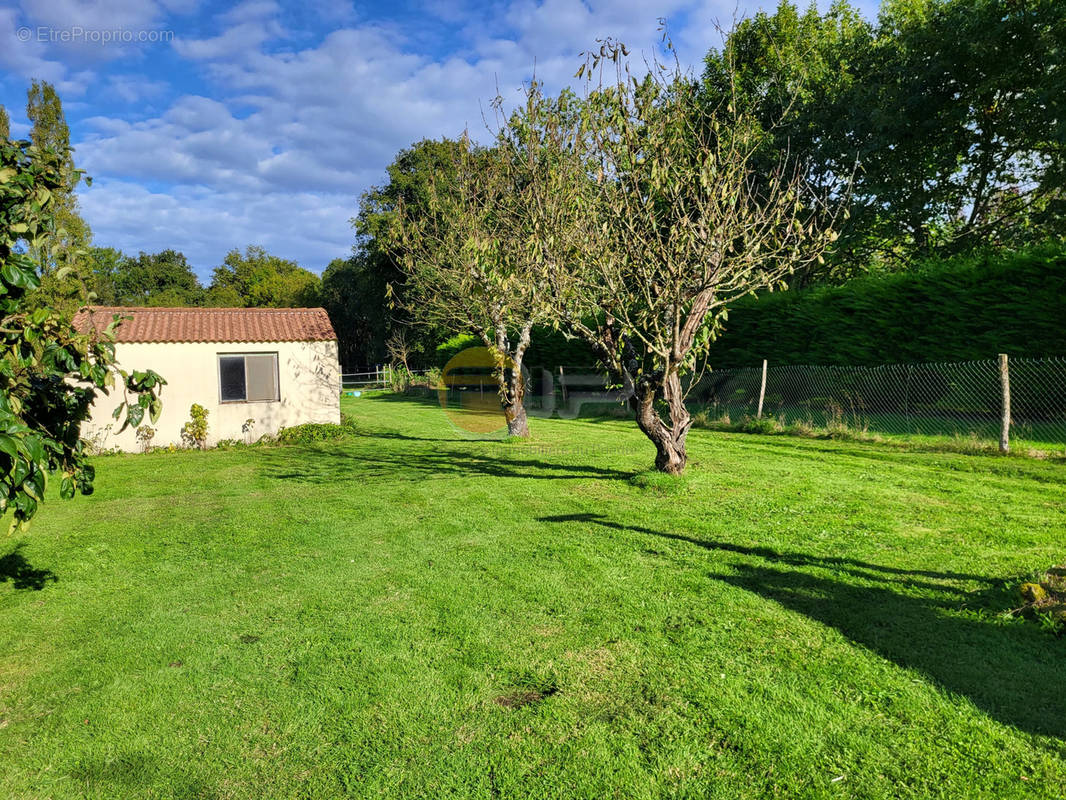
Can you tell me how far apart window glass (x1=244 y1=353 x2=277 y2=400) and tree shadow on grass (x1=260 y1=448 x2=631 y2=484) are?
286cm

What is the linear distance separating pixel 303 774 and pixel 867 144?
21.1 m

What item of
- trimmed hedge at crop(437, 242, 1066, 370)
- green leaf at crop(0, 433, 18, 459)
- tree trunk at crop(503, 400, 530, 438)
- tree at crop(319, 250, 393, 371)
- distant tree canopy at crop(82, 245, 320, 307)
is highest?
distant tree canopy at crop(82, 245, 320, 307)

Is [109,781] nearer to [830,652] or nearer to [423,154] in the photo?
[830,652]

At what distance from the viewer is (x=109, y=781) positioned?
283 cm

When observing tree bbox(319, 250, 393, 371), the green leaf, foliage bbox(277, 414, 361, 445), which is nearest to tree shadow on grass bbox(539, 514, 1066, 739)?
the green leaf

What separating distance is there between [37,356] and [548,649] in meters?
3.53

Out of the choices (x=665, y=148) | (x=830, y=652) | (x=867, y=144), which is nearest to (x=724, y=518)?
(x=830, y=652)

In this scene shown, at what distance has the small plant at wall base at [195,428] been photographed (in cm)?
1471

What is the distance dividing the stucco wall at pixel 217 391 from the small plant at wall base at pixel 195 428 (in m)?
0.14

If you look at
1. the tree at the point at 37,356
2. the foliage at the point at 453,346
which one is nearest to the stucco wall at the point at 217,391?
the tree at the point at 37,356

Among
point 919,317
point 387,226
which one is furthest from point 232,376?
point 387,226

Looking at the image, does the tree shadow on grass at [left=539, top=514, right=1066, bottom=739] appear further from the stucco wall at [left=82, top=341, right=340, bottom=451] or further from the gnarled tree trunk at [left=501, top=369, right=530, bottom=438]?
the stucco wall at [left=82, top=341, right=340, bottom=451]

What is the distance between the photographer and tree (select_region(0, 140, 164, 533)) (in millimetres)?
3088

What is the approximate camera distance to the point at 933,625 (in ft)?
13.3
